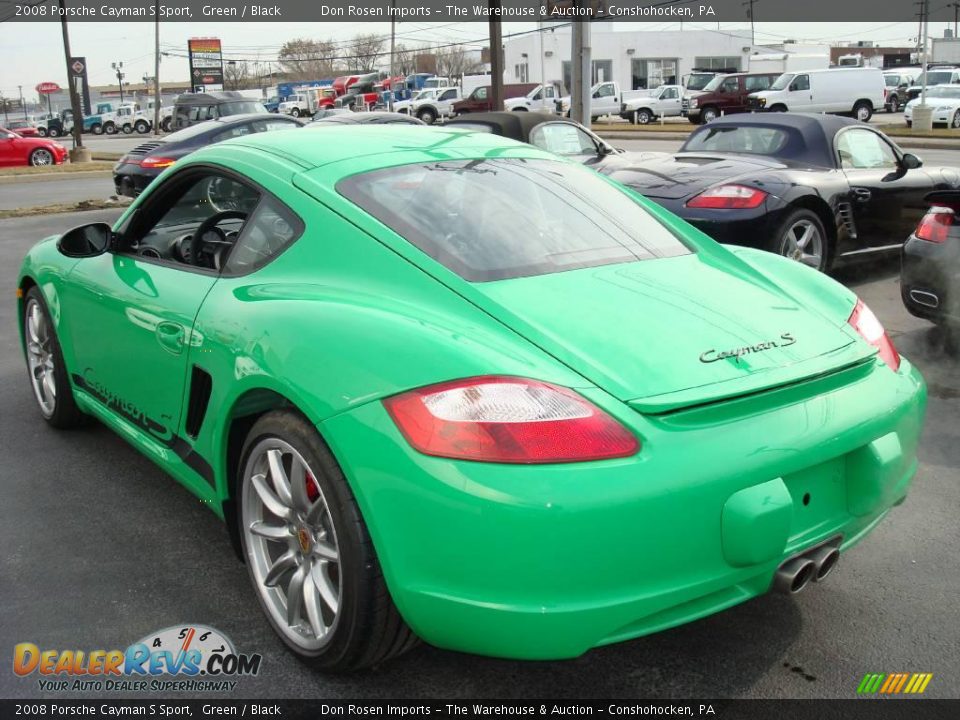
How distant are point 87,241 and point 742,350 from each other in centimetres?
276

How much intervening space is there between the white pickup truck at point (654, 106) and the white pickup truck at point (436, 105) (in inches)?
364

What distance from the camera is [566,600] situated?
6.60 feet

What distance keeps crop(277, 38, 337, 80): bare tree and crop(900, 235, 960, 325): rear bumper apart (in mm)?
103280

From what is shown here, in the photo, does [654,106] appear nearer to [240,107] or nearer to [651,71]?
[651,71]

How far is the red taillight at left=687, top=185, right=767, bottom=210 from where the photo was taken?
664cm

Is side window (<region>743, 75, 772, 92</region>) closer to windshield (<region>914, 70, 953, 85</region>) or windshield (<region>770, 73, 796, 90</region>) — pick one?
windshield (<region>770, 73, 796, 90</region>)

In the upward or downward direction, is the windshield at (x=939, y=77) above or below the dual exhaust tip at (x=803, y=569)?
above

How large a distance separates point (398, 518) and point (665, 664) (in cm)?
96

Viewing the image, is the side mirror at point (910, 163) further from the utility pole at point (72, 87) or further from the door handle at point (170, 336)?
the utility pole at point (72, 87)

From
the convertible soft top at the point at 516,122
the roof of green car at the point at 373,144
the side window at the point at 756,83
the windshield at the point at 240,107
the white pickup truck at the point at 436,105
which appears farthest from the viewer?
the white pickup truck at the point at 436,105

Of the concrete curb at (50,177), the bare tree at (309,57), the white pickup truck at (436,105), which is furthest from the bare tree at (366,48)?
the concrete curb at (50,177)

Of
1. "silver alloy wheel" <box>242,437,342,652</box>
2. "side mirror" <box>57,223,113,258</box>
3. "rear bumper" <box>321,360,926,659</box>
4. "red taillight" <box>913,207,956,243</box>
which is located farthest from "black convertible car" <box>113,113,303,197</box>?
"rear bumper" <box>321,360,926,659</box>

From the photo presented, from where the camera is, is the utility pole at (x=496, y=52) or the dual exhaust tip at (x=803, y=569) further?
the utility pole at (x=496, y=52)

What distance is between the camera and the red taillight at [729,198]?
6637 millimetres
